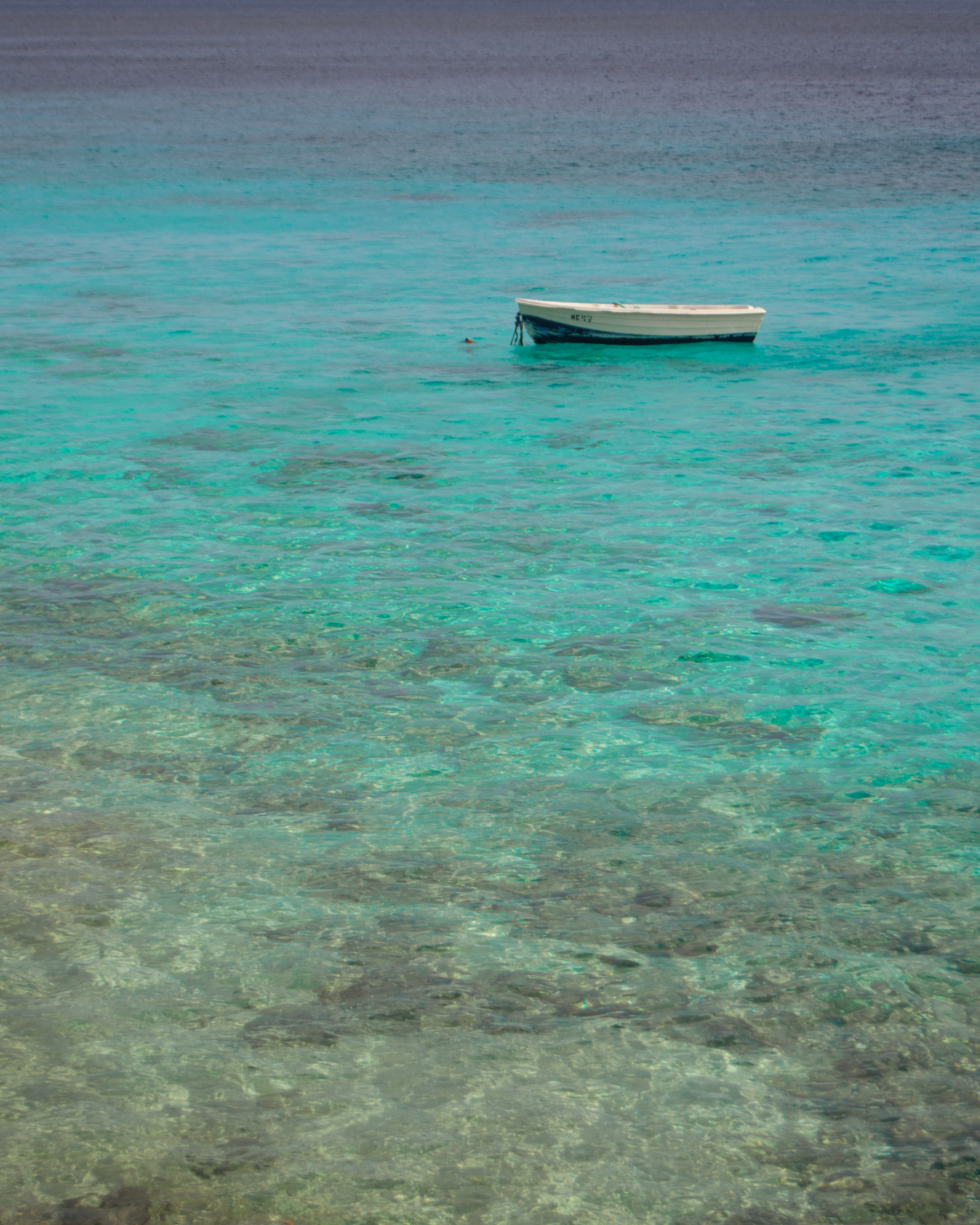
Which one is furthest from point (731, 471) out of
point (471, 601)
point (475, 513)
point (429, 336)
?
point (429, 336)

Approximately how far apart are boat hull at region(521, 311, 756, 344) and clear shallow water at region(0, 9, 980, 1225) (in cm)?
33

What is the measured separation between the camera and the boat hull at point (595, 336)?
87.9ft

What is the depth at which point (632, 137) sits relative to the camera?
67.7m

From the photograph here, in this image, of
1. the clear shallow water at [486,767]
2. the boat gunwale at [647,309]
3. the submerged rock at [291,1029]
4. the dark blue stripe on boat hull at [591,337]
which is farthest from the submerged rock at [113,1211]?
the dark blue stripe on boat hull at [591,337]

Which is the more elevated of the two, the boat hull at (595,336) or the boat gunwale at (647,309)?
the boat gunwale at (647,309)

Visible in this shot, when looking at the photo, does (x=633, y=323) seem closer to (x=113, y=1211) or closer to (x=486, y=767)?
(x=486, y=767)

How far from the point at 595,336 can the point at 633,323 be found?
92cm

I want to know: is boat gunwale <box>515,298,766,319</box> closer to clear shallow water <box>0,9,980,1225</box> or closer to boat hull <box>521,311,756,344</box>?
boat hull <box>521,311,756,344</box>

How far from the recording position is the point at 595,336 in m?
27.0

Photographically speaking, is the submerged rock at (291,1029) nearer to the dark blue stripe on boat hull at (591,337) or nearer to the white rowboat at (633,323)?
the white rowboat at (633,323)

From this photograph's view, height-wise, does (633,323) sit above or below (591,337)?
above

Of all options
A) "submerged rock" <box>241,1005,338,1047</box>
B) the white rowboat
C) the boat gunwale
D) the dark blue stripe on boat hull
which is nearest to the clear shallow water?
"submerged rock" <box>241,1005,338,1047</box>

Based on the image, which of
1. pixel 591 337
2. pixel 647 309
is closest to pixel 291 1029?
pixel 647 309

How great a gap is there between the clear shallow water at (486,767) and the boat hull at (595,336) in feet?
1.09
